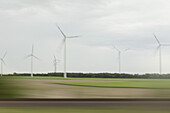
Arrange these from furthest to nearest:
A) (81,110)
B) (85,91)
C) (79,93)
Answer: (85,91), (79,93), (81,110)

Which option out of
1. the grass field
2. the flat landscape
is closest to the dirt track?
the flat landscape

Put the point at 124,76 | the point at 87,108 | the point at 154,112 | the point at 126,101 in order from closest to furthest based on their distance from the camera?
the point at 154,112, the point at 87,108, the point at 126,101, the point at 124,76

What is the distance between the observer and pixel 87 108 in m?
16.5

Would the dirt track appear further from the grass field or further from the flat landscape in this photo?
the grass field

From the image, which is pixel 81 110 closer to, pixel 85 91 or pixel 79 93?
pixel 79 93

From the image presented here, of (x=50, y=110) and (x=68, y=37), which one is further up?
(x=68, y=37)

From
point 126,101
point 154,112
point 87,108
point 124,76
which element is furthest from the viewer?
point 124,76

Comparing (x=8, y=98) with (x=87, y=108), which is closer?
(x=87, y=108)

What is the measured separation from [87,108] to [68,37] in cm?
5731

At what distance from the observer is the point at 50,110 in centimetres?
1576

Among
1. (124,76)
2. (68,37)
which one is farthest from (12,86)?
(124,76)

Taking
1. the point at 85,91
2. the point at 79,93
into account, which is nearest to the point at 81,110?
the point at 79,93

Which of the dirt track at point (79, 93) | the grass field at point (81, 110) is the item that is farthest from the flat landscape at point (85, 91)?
the grass field at point (81, 110)

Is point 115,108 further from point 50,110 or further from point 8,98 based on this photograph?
point 8,98
